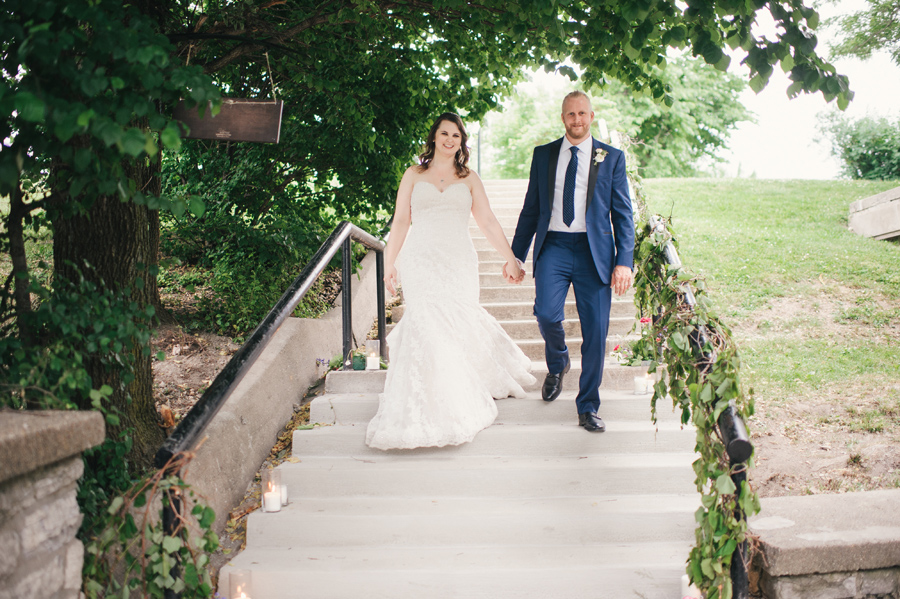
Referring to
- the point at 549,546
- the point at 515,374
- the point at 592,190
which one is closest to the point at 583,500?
the point at 549,546

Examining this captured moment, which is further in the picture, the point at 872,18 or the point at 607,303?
the point at 872,18

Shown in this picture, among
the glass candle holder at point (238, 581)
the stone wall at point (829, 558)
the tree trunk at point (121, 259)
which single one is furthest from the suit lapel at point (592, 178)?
the glass candle holder at point (238, 581)

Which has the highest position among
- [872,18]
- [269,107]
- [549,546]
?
[872,18]

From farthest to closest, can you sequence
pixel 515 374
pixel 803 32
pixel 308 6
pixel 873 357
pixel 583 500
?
pixel 873 357 → pixel 308 6 → pixel 515 374 → pixel 583 500 → pixel 803 32

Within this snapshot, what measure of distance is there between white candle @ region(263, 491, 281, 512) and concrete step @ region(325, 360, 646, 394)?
117 cm

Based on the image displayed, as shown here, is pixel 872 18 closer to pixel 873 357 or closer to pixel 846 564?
pixel 873 357

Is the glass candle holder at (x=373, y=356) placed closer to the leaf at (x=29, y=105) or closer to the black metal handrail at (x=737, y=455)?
the black metal handrail at (x=737, y=455)

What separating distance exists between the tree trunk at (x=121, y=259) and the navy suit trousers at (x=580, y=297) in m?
2.09

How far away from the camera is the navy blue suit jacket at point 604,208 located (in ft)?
11.6

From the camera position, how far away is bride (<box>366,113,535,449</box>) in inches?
138

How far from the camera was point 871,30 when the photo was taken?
10.3 m

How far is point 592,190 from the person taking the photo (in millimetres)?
3547

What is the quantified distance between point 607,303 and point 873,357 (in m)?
3.58

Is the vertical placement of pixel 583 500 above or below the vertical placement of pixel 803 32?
below
